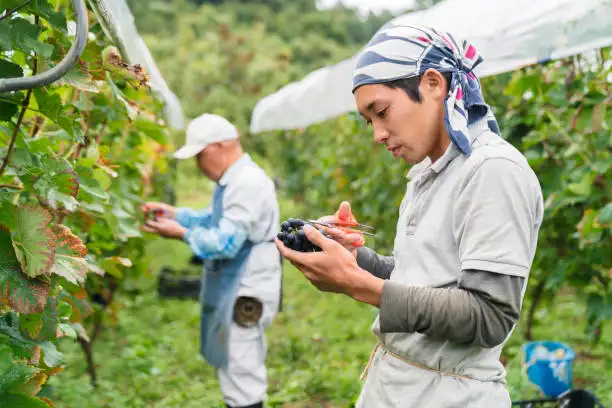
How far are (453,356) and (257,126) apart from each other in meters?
6.76

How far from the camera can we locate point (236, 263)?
11.1 ft

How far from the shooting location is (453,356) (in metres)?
1.42

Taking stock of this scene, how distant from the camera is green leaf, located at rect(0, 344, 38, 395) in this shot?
1.13 m

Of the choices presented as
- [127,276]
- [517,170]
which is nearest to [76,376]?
[127,276]

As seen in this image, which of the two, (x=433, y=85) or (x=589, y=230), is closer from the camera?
(x=433, y=85)

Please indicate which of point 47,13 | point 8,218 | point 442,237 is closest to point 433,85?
point 442,237

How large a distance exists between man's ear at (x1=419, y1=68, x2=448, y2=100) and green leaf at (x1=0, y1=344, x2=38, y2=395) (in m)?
0.97

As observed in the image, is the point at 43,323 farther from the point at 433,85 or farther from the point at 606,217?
the point at 606,217

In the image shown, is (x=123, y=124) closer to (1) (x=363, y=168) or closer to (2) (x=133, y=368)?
(2) (x=133, y=368)

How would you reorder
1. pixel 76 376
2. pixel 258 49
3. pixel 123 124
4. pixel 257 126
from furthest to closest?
pixel 258 49 → pixel 257 126 → pixel 76 376 → pixel 123 124

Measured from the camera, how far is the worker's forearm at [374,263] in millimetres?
1705

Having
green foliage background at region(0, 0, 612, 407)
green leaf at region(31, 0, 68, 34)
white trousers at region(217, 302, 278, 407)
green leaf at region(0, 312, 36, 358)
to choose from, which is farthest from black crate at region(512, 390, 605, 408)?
green leaf at region(31, 0, 68, 34)

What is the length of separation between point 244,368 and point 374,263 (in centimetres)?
187

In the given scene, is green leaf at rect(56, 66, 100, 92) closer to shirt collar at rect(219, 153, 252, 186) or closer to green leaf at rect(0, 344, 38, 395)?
green leaf at rect(0, 344, 38, 395)
